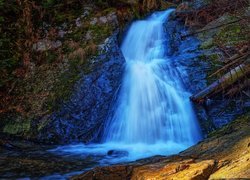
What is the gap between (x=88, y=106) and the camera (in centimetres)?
800

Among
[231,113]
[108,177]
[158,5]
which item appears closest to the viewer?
[108,177]

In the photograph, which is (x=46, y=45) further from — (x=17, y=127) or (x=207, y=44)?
(x=207, y=44)

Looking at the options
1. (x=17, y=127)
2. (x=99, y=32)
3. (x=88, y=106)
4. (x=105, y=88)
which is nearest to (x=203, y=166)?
(x=88, y=106)

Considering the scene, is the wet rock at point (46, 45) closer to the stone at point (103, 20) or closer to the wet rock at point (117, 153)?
the stone at point (103, 20)

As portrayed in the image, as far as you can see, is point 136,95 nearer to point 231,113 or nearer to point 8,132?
point 231,113

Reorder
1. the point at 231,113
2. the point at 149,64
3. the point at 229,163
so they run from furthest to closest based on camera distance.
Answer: the point at 149,64, the point at 231,113, the point at 229,163

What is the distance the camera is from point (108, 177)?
13.5ft

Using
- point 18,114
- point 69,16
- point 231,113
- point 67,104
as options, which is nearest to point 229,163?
point 231,113

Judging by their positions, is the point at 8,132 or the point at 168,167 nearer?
the point at 168,167

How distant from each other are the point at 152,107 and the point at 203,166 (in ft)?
14.7

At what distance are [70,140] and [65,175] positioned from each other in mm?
2377

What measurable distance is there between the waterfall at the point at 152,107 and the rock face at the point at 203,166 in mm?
2501

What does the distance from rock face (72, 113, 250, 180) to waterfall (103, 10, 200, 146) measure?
2501 millimetres

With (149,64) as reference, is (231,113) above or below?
below
